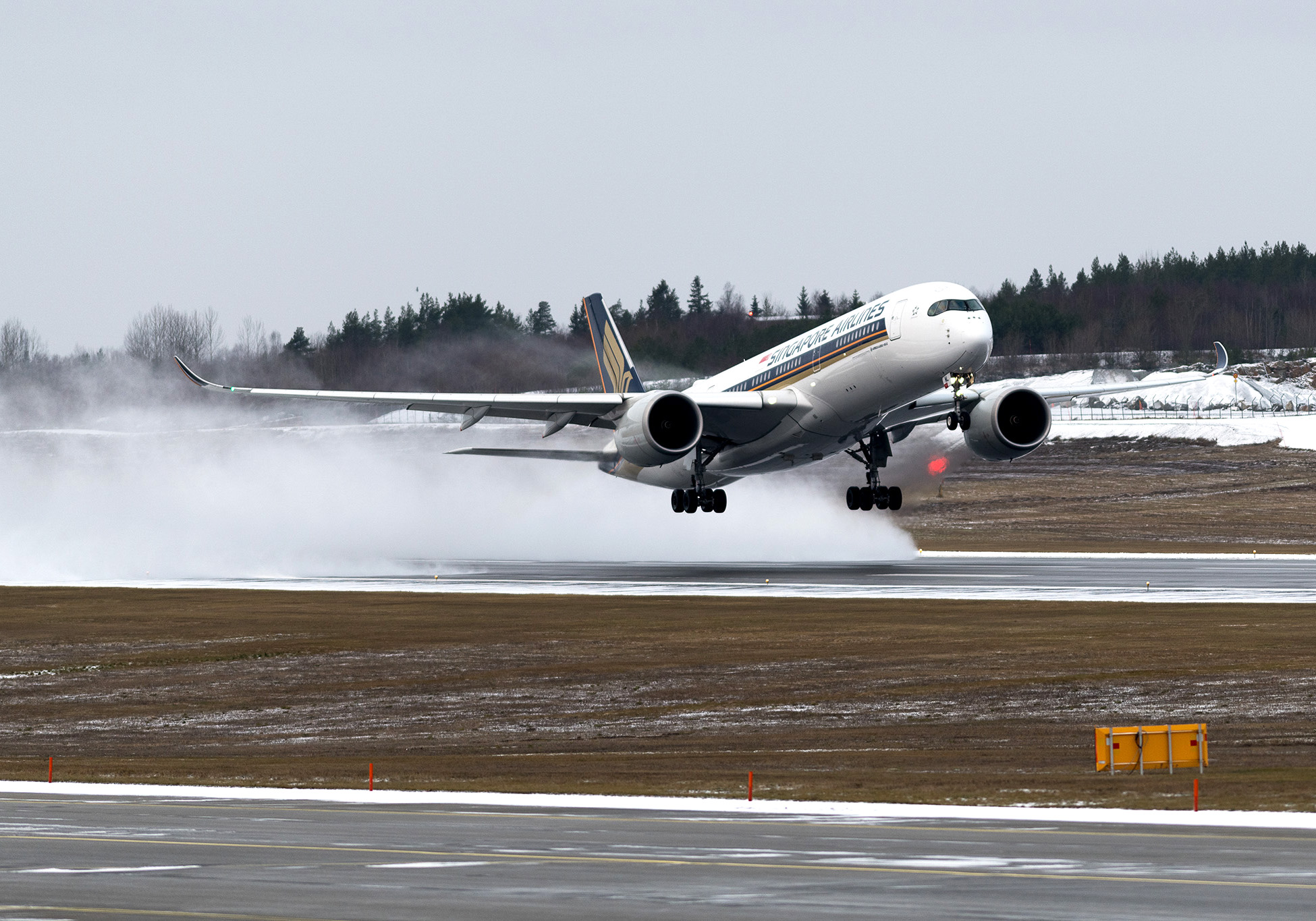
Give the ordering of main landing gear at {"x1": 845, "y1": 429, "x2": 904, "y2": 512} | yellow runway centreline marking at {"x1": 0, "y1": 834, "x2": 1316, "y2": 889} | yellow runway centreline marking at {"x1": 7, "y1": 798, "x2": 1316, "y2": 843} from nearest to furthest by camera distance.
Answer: yellow runway centreline marking at {"x1": 0, "y1": 834, "x2": 1316, "y2": 889}
yellow runway centreline marking at {"x1": 7, "y1": 798, "x2": 1316, "y2": 843}
main landing gear at {"x1": 845, "y1": 429, "x2": 904, "y2": 512}

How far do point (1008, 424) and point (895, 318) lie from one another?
20.2ft

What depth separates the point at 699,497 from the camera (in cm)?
5819

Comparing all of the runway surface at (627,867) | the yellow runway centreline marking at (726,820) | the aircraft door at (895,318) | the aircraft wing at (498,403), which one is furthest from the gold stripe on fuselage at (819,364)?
the runway surface at (627,867)

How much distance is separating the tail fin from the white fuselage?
29.1ft

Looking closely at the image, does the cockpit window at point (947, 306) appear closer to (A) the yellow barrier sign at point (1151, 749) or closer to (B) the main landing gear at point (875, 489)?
(B) the main landing gear at point (875, 489)

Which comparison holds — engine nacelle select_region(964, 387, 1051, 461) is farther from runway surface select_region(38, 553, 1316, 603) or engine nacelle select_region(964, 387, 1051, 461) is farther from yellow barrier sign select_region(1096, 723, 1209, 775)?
yellow barrier sign select_region(1096, 723, 1209, 775)

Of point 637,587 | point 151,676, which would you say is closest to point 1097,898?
point 151,676

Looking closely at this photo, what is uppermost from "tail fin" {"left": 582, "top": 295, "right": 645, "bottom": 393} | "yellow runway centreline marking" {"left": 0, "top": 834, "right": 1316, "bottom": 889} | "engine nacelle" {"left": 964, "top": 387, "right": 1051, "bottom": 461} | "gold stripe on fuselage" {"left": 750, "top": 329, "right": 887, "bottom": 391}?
"tail fin" {"left": 582, "top": 295, "right": 645, "bottom": 393}

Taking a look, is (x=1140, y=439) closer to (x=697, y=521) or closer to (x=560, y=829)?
(x=697, y=521)

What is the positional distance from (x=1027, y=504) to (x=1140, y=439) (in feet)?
112

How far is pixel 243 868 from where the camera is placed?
1520cm

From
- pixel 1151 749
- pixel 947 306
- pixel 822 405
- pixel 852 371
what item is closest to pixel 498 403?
pixel 822 405

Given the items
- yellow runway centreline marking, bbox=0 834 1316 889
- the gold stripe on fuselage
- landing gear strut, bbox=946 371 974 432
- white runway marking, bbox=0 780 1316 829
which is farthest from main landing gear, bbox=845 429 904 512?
yellow runway centreline marking, bbox=0 834 1316 889

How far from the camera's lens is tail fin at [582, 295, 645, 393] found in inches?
2694
